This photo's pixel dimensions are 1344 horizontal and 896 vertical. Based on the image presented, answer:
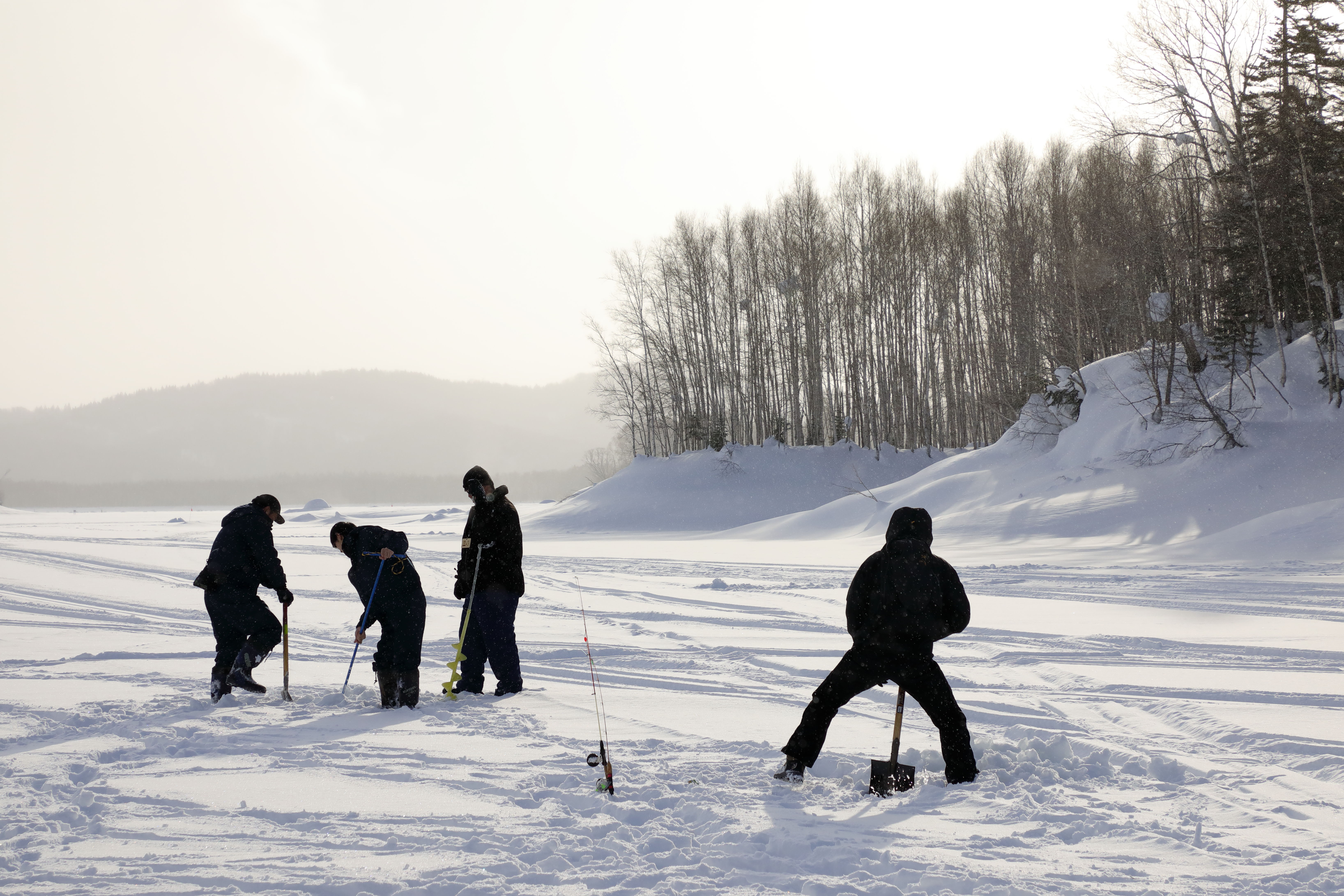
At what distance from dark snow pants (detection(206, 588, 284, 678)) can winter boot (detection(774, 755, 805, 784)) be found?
171 inches

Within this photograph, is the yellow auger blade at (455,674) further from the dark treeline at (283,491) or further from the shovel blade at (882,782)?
the dark treeline at (283,491)

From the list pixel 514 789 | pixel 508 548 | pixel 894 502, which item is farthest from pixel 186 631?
pixel 894 502

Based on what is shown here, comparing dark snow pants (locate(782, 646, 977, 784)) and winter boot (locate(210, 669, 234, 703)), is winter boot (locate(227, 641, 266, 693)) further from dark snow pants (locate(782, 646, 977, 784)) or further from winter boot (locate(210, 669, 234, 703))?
dark snow pants (locate(782, 646, 977, 784))

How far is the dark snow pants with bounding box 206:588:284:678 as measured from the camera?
658 centimetres

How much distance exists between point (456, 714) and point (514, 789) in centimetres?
184

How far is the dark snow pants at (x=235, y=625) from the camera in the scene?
6.58 meters

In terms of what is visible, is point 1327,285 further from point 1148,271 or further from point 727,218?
point 727,218

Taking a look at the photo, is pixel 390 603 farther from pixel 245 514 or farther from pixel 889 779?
pixel 889 779

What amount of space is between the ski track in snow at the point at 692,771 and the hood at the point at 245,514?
1376 mm

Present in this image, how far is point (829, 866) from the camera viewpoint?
339 centimetres

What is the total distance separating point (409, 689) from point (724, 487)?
2576 cm

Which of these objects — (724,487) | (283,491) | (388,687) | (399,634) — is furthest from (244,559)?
(283,491)

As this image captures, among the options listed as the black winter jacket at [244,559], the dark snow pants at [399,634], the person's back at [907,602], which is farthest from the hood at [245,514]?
the person's back at [907,602]

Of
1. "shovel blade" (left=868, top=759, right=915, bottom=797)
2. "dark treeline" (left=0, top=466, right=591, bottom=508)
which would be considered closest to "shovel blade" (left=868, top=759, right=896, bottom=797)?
"shovel blade" (left=868, top=759, right=915, bottom=797)
